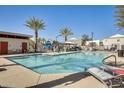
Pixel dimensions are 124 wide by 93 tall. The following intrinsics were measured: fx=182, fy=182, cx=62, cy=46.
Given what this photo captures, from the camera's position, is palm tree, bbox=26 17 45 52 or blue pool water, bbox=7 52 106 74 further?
palm tree, bbox=26 17 45 52

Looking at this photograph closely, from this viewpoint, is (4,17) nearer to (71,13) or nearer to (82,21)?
(71,13)

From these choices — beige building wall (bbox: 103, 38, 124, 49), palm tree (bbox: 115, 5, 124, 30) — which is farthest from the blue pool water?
beige building wall (bbox: 103, 38, 124, 49)

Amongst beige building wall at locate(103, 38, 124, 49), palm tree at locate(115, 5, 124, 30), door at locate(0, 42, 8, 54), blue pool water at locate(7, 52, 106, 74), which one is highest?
palm tree at locate(115, 5, 124, 30)

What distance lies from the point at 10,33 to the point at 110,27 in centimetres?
1156

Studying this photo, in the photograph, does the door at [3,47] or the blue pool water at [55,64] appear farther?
the door at [3,47]

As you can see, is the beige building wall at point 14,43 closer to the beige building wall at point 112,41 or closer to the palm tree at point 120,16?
the palm tree at point 120,16

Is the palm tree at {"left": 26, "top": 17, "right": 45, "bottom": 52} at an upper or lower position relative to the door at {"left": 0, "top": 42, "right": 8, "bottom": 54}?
upper

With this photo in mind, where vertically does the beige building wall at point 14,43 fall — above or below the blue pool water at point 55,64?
above

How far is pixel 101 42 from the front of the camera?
39.5 meters

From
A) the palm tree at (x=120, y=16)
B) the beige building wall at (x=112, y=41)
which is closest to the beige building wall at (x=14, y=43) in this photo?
the palm tree at (x=120, y=16)

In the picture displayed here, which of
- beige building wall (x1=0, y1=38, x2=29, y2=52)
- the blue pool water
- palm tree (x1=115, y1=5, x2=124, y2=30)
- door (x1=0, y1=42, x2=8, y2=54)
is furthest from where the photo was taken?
beige building wall (x1=0, y1=38, x2=29, y2=52)

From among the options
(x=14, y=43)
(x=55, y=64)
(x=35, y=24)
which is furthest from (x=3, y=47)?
(x=55, y=64)

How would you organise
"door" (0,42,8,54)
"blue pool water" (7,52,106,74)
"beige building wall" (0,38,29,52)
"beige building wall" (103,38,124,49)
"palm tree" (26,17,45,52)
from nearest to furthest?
"blue pool water" (7,52,106,74) → "door" (0,42,8,54) → "beige building wall" (0,38,29,52) → "palm tree" (26,17,45,52) → "beige building wall" (103,38,124,49)

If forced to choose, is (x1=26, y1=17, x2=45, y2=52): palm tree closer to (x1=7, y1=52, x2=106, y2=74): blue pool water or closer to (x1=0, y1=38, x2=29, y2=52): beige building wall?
(x1=0, y1=38, x2=29, y2=52): beige building wall
